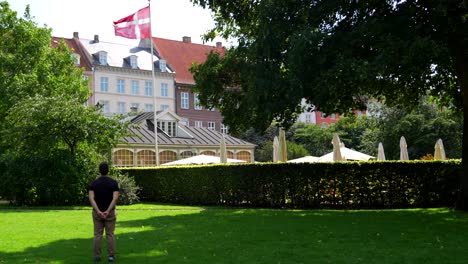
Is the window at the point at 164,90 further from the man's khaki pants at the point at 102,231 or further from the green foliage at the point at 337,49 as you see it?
the man's khaki pants at the point at 102,231

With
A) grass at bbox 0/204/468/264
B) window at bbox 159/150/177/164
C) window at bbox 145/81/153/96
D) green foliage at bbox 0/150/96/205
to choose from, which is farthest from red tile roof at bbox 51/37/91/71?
grass at bbox 0/204/468/264

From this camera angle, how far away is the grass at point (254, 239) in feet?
34.8

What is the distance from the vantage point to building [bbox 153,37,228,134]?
269ft

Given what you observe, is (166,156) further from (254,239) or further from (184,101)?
(254,239)

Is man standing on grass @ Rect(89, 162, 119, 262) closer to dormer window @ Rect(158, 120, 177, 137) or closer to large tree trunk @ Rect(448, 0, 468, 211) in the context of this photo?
large tree trunk @ Rect(448, 0, 468, 211)

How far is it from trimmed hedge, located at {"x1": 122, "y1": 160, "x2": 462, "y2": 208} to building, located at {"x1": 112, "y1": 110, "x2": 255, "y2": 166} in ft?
67.7

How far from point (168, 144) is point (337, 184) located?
90.4 ft

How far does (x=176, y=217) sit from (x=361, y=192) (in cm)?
813

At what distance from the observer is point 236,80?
74.2ft

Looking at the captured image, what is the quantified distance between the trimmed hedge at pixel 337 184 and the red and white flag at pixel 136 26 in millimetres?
14476

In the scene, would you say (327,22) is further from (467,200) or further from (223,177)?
(223,177)

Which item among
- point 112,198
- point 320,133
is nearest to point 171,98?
point 320,133

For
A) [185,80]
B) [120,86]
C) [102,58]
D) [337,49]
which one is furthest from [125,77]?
[337,49]

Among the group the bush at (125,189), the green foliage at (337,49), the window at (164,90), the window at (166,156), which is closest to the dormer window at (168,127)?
the window at (166,156)
